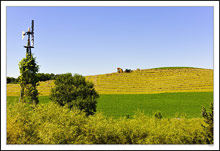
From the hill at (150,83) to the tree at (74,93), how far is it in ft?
57.6

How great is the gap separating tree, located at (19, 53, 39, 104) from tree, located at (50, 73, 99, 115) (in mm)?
1712

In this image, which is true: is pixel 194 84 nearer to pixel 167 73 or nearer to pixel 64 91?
pixel 167 73

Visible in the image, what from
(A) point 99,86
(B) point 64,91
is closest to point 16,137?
(B) point 64,91

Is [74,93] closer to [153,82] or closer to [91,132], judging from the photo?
[91,132]

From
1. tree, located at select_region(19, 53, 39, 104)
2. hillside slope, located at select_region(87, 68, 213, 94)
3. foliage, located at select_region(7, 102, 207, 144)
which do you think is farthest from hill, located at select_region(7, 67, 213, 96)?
foliage, located at select_region(7, 102, 207, 144)

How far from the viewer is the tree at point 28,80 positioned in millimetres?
8969

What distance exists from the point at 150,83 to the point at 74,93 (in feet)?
86.9

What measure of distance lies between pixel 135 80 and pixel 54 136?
107ft

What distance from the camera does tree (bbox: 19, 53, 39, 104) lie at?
353 inches

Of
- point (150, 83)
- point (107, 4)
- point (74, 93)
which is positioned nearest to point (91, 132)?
point (107, 4)

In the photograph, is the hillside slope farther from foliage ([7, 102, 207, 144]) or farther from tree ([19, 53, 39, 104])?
foliage ([7, 102, 207, 144])

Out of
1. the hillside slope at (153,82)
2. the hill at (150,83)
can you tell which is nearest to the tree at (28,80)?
the hill at (150,83)

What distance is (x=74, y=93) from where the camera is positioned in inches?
411

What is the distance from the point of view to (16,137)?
4.29 m
